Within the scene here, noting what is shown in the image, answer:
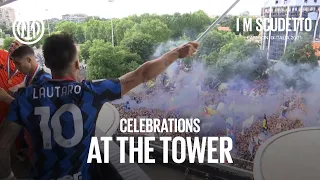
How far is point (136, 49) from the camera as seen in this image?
242 centimetres

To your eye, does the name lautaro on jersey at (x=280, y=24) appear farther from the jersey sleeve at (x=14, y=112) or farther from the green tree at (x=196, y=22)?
the jersey sleeve at (x=14, y=112)

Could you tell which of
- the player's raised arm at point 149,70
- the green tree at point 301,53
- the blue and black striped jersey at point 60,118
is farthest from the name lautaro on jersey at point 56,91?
the green tree at point 301,53

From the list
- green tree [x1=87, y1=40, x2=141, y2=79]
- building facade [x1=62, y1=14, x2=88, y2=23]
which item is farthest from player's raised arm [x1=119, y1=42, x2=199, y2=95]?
building facade [x1=62, y1=14, x2=88, y2=23]

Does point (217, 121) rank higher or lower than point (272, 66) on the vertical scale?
lower

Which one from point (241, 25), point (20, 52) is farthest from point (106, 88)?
point (241, 25)

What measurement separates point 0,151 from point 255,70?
231cm

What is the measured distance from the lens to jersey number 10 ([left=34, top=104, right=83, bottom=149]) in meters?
0.68

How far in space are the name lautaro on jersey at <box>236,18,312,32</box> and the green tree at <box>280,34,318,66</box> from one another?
97 millimetres

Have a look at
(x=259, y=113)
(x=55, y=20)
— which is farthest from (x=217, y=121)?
(x=55, y=20)

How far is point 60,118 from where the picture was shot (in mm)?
676

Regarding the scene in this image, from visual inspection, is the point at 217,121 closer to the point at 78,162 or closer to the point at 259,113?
the point at 259,113

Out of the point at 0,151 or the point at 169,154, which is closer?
the point at 0,151

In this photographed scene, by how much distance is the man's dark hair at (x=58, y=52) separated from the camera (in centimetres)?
68

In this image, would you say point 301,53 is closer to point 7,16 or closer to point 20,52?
point 20,52
